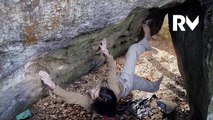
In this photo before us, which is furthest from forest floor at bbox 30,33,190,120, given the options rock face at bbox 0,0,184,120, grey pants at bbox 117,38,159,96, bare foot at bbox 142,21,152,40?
bare foot at bbox 142,21,152,40

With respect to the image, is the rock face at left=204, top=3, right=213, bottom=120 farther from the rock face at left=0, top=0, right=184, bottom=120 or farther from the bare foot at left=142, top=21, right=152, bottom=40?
the bare foot at left=142, top=21, right=152, bottom=40

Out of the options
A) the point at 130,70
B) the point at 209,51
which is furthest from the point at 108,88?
the point at 209,51

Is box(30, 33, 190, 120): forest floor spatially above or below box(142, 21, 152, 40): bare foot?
below

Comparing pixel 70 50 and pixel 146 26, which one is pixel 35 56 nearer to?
pixel 70 50

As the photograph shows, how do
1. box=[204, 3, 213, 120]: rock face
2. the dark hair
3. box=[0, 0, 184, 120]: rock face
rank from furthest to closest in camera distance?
1. the dark hair
2. box=[204, 3, 213, 120]: rock face
3. box=[0, 0, 184, 120]: rock face

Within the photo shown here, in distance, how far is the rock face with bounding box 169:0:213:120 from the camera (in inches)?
212

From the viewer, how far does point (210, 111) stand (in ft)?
15.7

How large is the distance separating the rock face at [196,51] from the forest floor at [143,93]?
46.5 inches

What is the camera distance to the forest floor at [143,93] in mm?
7426

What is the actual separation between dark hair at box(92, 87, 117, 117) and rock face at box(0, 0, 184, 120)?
0.85 meters

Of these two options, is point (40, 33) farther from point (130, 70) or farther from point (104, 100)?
point (130, 70)

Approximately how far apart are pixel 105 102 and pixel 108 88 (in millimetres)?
225

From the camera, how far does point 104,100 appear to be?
522 cm

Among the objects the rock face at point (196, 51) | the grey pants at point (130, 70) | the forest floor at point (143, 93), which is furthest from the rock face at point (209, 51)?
the forest floor at point (143, 93)
